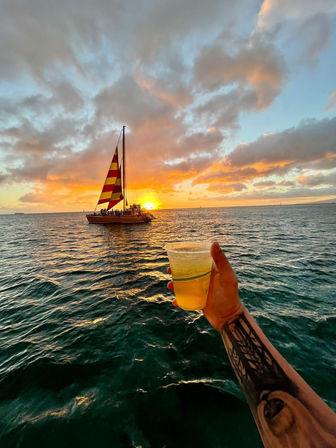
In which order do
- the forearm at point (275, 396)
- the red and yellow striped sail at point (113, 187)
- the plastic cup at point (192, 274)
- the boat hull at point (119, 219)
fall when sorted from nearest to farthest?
the forearm at point (275, 396) → the plastic cup at point (192, 274) → the boat hull at point (119, 219) → the red and yellow striped sail at point (113, 187)

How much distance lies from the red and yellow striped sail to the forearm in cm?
3436

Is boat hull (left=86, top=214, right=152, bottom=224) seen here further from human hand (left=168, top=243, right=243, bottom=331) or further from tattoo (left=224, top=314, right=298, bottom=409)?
tattoo (left=224, top=314, right=298, bottom=409)

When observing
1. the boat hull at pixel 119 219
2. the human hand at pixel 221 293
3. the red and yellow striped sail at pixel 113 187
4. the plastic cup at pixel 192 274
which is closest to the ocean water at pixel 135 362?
the human hand at pixel 221 293

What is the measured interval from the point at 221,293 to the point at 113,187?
3561 centimetres

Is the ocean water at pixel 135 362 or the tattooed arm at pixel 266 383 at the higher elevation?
the tattooed arm at pixel 266 383

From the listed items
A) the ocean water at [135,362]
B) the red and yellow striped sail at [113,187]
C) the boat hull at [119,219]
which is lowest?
the ocean water at [135,362]

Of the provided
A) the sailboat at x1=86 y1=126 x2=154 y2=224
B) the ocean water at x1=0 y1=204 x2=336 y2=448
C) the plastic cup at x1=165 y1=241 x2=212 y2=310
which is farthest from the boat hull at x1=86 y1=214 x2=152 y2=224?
the plastic cup at x1=165 y1=241 x2=212 y2=310

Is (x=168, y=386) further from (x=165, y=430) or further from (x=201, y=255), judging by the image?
(x=201, y=255)

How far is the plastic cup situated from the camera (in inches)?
60.2

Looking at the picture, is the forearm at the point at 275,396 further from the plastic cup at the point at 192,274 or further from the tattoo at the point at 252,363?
the plastic cup at the point at 192,274

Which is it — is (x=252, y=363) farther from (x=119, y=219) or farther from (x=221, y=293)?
(x=119, y=219)

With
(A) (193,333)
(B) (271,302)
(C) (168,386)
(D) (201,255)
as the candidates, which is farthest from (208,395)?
(B) (271,302)

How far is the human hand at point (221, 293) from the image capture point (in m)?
1.59

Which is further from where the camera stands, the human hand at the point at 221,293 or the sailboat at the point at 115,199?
the sailboat at the point at 115,199
